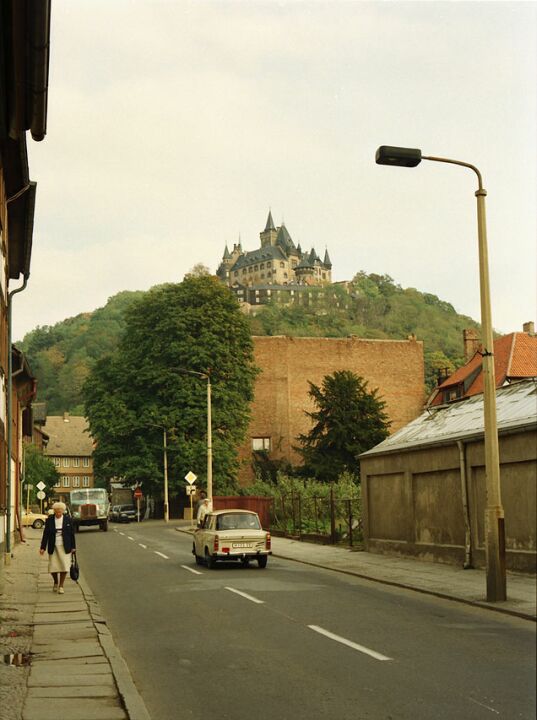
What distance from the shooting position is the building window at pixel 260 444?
248 feet

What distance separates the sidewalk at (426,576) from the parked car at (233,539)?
6.24 feet

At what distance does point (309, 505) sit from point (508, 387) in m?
15.5

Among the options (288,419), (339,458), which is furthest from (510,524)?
(288,419)

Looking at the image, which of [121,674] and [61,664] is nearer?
[121,674]

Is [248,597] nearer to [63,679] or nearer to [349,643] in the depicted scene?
[349,643]

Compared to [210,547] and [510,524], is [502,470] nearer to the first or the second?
[510,524]

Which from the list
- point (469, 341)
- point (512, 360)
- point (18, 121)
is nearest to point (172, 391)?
point (512, 360)

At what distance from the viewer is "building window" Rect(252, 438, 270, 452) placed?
75.7 m

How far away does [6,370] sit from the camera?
2567 cm

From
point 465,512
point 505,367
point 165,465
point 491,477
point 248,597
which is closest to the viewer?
point 491,477

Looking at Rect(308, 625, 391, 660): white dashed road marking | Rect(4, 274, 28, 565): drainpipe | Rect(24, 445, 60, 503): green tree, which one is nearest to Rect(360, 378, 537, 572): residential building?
Rect(308, 625, 391, 660): white dashed road marking

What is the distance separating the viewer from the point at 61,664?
34.0ft

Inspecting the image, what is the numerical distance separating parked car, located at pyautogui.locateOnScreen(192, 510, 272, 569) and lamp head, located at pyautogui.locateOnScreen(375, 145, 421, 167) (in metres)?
19.8

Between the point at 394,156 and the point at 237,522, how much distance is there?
20.8 meters
